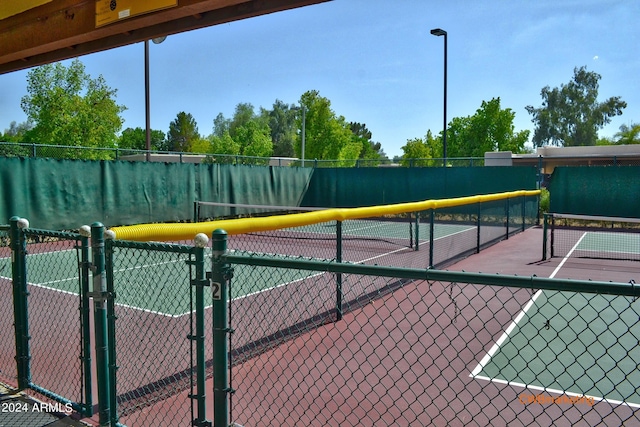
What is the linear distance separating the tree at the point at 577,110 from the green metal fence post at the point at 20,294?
8284 cm

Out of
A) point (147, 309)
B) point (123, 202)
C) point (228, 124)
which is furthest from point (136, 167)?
point (228, 124)

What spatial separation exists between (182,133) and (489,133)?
6682 centimetres

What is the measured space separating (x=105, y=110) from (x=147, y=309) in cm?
2676

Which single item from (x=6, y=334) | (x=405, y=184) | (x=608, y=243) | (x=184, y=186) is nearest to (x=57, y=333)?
(x=6, y=334)

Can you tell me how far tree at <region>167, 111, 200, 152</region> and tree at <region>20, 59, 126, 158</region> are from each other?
67.5 m

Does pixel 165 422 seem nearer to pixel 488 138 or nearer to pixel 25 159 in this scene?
pixel 25 159

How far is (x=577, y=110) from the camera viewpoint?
3007 inches

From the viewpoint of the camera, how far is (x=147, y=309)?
277 inches

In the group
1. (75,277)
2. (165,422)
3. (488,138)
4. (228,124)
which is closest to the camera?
(165,422)

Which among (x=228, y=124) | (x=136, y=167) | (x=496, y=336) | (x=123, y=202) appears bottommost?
(x=496, y=336)

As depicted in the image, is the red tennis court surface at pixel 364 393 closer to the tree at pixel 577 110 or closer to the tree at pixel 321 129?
the tree at pixel 321 129

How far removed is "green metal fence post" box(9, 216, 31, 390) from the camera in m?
4.22

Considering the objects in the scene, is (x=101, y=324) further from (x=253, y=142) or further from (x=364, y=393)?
(x=253, y=142)

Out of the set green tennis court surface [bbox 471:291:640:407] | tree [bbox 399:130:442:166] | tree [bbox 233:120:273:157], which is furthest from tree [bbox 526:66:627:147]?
green tennis court surface [bbox 471:291:640:407]
